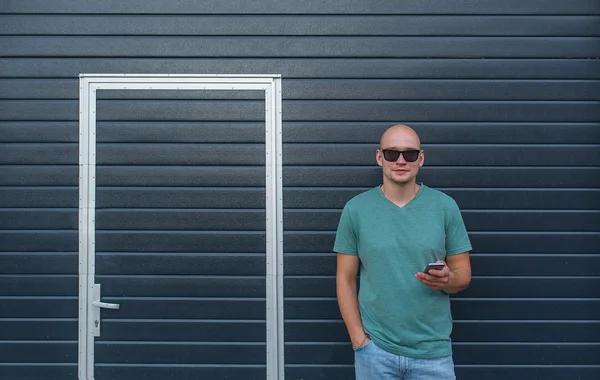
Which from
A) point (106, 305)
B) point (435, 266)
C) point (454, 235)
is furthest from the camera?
point (106, 305)

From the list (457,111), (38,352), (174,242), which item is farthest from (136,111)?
(457,111)

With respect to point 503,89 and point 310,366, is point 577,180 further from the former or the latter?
point 310,366

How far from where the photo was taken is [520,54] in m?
3.08

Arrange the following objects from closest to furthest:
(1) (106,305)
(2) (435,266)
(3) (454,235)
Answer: (2) (435,266)
(3) (454,235)
(1) (106,305)

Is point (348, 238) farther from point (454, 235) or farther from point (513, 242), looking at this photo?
point (513, 242)

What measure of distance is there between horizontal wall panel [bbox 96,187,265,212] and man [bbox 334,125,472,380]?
31.0 inches

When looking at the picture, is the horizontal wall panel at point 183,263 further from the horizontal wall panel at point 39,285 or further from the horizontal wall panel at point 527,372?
the horizontal wall panel at point 527,372

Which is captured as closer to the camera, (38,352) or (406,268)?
(406,268)

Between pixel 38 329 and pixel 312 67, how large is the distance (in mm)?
2348

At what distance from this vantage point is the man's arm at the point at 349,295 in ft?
8.11

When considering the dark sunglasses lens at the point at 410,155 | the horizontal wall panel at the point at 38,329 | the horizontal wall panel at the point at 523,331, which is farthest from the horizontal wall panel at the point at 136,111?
the horizontal wall panel at the point at 523,331

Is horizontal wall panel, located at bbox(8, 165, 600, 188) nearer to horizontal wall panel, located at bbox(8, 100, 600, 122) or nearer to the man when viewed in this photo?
horizontal wall panel, located at bbox(8, 100, 600, 122)

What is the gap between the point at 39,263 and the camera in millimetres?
3051

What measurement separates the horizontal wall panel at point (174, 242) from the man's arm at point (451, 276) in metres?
1.11
